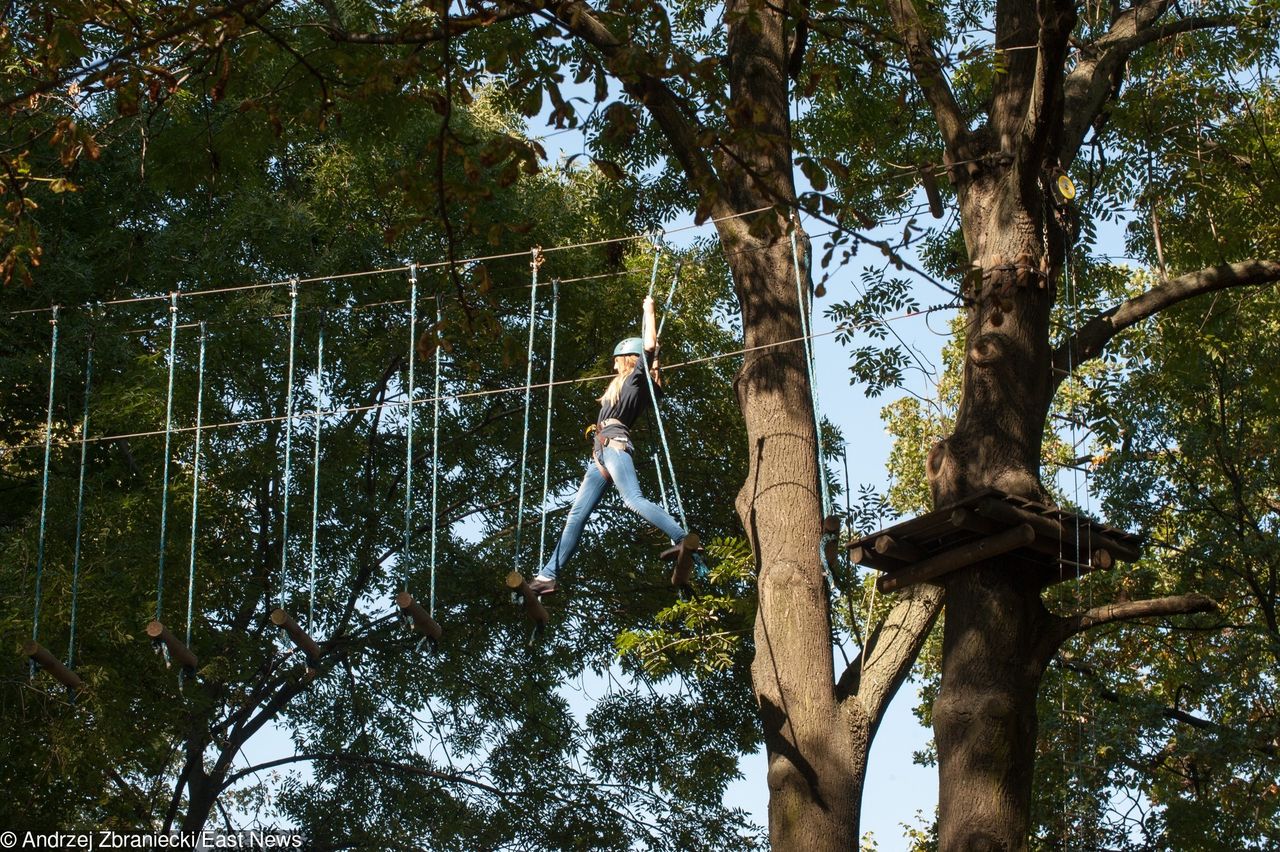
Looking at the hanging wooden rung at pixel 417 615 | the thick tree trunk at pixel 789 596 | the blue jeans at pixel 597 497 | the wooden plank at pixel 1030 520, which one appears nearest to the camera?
the wooden plank at pixel 1030 520

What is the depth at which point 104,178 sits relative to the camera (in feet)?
44.3

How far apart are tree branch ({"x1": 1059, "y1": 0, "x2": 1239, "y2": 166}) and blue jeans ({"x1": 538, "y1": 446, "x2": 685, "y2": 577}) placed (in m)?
2.84

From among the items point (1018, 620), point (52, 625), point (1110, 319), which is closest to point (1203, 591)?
point (1110, 319)

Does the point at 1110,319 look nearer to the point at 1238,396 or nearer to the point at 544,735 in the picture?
the point at 1238,396

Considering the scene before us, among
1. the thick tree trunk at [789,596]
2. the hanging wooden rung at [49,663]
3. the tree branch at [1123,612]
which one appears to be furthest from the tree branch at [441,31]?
the tree branch at [1123,612]

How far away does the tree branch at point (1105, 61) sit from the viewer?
8727mm

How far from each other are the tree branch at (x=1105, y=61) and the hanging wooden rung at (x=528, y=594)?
3594mm

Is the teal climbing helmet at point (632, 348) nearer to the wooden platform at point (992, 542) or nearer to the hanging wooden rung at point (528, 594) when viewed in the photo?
the hanging wooden rung at point (528, 594)

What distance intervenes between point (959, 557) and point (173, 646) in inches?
147

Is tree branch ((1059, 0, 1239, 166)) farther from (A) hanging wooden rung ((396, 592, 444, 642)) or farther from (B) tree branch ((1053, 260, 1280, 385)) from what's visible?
(A) hanging wooden rung ((396, 592, 444, 642))

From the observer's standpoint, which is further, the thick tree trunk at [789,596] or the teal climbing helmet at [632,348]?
the teal climbing helmet at [632,348]

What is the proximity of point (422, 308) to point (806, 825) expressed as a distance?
7.34m

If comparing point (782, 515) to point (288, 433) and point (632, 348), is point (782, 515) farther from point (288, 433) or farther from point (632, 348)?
point (288, 433)

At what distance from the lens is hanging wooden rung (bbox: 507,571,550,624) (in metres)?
A: 7.20
